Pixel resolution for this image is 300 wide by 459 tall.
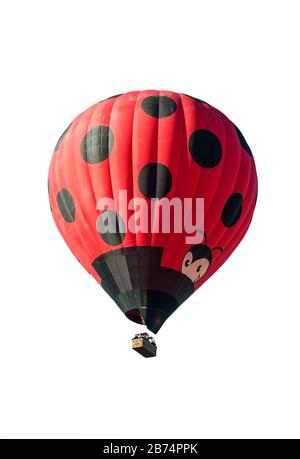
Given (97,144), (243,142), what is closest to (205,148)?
(243,142)

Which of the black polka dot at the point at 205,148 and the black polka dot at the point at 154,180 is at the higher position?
the black polka dot at the point at 205,148

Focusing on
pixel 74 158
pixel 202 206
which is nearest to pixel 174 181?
pixel 202 206

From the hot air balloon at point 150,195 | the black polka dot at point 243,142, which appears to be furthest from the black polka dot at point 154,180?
the black polka dot at point 243,142

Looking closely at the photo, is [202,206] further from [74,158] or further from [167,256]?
[74,158]

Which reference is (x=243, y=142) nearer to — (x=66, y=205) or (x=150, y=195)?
(x=150, y=195)

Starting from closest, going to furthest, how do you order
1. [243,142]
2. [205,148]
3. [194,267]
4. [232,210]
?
[205,148]
[194,267]
[232,210]
[243,142]

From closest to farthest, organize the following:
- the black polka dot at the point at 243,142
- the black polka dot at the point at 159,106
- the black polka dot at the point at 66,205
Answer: the black polka dot at the point at 159,106
the black polka dot at the point at 66,205
the black polka dot at the point at 243,142

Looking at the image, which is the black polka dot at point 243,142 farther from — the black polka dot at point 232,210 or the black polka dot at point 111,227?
the black polka dot at point 111,227
